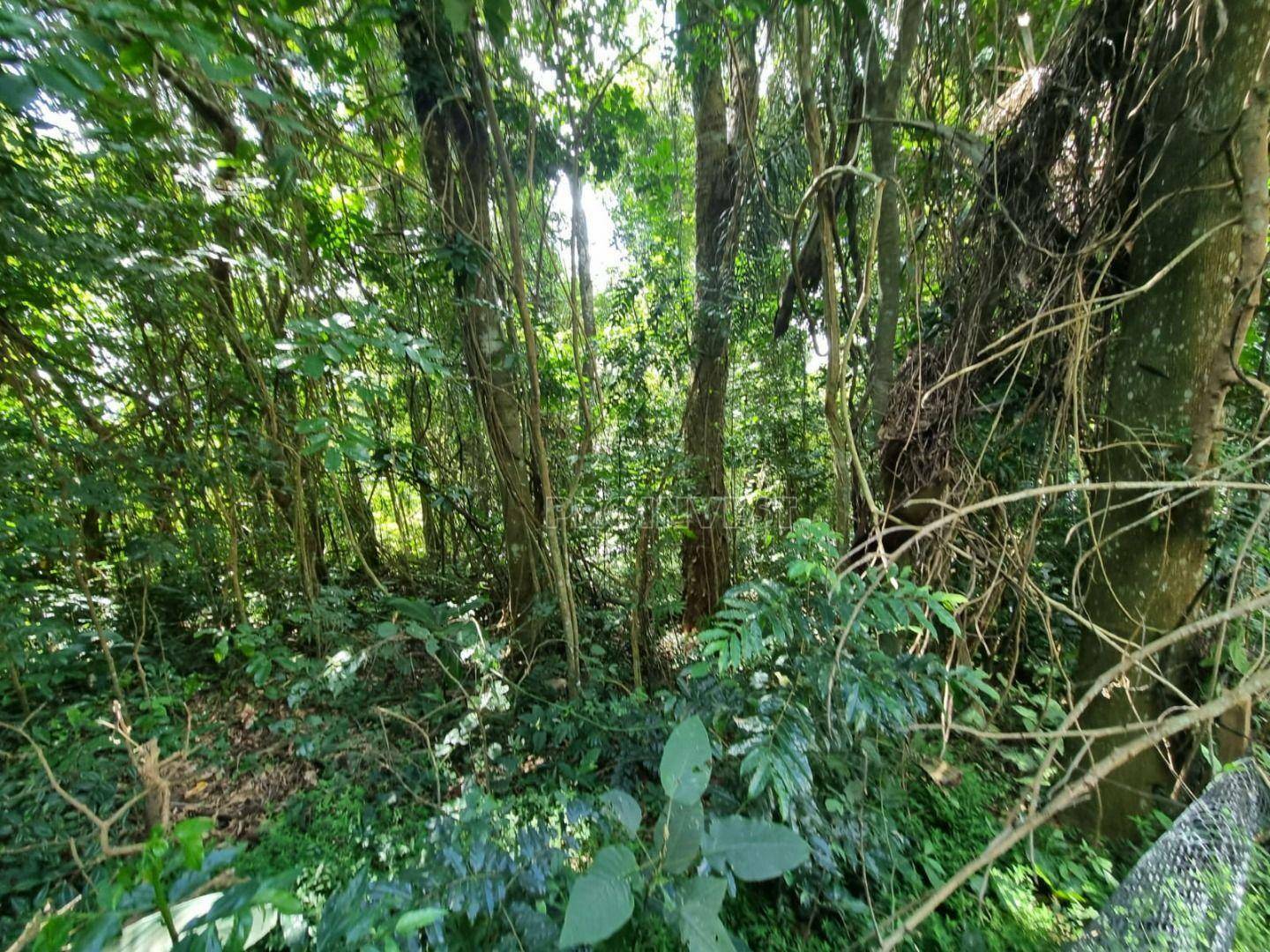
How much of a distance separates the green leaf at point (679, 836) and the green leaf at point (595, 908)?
100 mm

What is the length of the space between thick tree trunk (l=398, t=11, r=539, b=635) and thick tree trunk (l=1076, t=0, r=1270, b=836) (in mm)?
2074

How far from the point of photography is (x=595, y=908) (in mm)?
808

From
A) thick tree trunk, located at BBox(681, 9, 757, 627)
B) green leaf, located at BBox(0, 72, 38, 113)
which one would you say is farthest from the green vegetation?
thick tree trunk, located at BBox(681, 9, 757, 627)

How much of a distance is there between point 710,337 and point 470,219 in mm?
1482

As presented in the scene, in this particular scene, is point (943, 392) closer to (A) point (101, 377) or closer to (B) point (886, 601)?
(B) point (886, 601)

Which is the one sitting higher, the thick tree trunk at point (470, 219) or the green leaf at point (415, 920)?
the thick tree trunk at point (470, 219)

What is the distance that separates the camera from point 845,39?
2002 millimetres

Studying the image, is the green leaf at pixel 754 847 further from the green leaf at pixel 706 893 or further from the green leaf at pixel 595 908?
the green leaf at pixel 595 908

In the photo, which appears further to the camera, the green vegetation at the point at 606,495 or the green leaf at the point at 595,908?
the green vegetation at the point at 606,495

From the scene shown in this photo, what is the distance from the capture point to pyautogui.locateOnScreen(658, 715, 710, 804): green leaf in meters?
0.93

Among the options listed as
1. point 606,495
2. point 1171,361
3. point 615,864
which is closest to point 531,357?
point 606,495

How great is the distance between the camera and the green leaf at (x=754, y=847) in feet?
2.90

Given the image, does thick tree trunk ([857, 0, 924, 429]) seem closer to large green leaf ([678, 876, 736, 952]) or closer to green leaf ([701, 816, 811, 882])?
green leaf ([701, 816, 811, 882])

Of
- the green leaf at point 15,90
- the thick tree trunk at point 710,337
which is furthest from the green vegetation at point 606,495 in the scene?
the thick tree trunk at point 710,337
